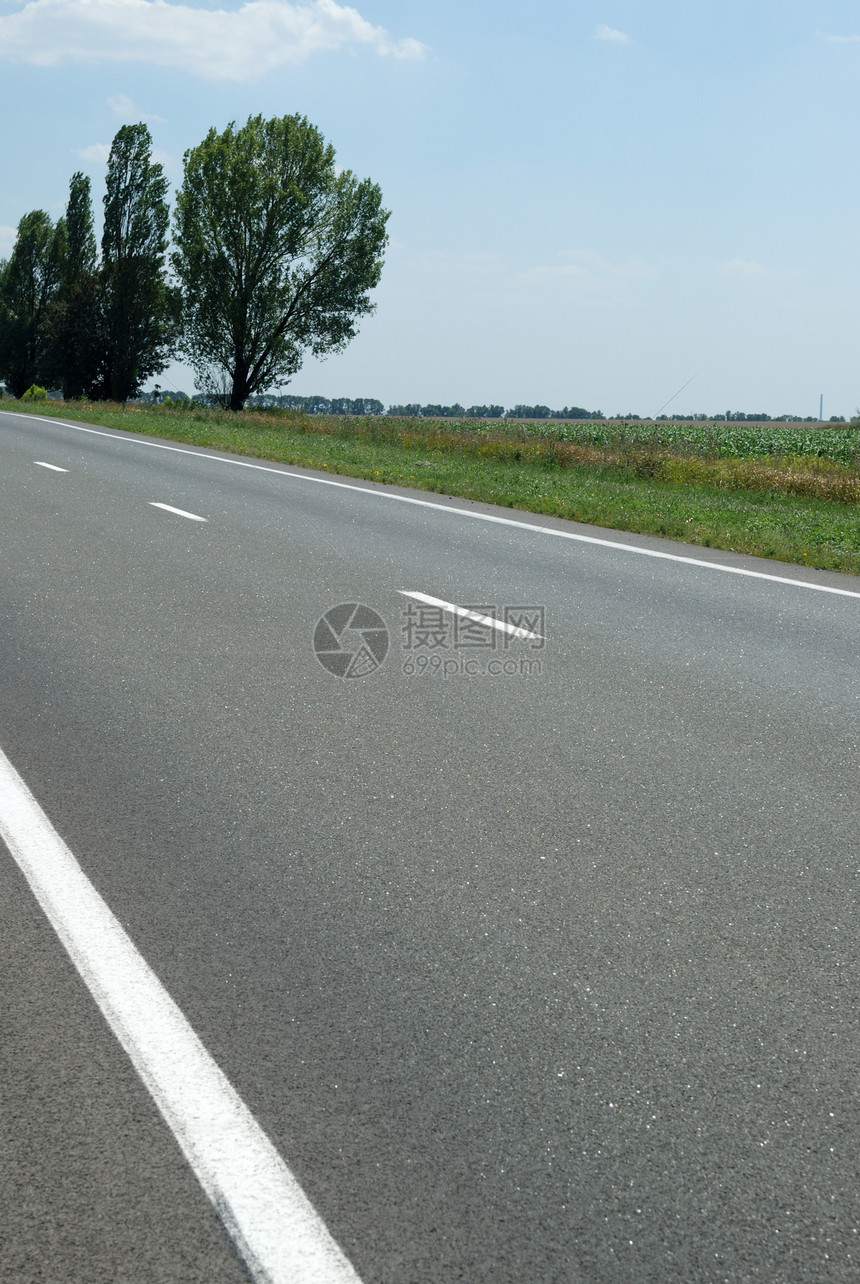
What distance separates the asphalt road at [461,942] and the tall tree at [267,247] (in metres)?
46.8

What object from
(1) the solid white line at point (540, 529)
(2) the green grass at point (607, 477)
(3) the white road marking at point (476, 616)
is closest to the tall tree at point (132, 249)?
(2) the green grass at point (607, 477)

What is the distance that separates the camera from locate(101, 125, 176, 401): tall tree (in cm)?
6656

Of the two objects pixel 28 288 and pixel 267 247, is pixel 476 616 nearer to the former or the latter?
pixel 267 247

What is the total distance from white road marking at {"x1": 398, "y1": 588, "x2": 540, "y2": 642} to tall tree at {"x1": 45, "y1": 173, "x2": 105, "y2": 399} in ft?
218

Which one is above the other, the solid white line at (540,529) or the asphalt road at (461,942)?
the solid white line at (540,529)

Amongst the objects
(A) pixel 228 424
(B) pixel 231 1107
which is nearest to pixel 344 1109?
(B) pixel 231 1107

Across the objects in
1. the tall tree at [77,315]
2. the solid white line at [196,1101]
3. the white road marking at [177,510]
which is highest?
the tall tree at [77,315]

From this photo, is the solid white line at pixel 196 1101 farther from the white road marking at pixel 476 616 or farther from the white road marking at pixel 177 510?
the white road marking at pixel 177 510

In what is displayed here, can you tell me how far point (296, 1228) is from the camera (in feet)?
7.73

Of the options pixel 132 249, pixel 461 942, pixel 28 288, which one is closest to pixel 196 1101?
pixel 461 942

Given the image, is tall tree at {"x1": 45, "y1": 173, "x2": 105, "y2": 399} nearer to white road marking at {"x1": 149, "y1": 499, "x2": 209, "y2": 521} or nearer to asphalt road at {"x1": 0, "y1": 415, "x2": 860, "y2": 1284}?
white road marking at {"x1": 149, "y1": 499, "x2": 209, "y2": 521}

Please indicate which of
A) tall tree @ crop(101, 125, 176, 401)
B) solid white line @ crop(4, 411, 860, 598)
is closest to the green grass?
solid white line @ crop(4, 411, 860, 598)

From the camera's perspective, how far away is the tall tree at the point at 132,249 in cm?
6656

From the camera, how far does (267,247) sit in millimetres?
52000
